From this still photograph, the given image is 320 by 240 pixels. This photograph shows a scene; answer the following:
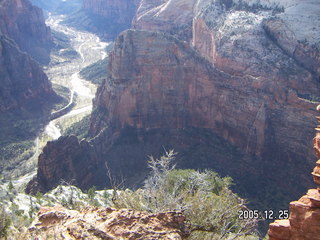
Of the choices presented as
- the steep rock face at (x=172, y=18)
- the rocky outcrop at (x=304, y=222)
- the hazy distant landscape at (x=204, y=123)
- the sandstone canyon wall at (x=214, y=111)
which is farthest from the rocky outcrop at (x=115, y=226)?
the steep rock face at (x=172, y=18)

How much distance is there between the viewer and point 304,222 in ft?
45.1

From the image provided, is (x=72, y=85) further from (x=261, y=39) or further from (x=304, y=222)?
(x=304, y=222)

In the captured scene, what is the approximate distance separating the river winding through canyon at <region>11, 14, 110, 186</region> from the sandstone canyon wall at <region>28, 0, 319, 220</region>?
14.3 metres

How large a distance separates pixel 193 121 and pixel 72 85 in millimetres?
67632

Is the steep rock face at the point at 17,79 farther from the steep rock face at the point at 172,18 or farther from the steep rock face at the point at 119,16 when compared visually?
the steep rock face at the point at 119,16

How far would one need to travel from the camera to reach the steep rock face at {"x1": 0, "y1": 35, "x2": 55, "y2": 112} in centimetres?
7631

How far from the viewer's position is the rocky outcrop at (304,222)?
13609 mm

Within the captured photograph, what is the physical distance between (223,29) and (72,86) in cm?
6429

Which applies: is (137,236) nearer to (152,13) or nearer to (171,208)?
(171,208)

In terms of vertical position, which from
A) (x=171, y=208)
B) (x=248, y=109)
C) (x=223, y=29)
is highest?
(x=223, y=29)

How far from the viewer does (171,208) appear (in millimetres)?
16516

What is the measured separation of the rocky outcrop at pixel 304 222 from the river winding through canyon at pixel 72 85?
4281 cm

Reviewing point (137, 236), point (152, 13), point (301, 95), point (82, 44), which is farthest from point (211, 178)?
point (82, 44)

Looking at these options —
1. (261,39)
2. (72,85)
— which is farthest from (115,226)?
(72,85)
